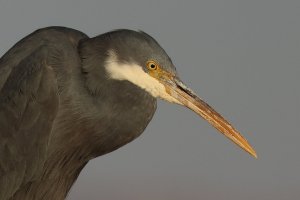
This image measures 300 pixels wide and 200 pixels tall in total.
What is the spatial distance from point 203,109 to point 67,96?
4.63ft

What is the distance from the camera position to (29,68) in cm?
1084

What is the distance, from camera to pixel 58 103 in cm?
1087

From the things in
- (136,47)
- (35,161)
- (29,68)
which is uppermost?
(136,47)

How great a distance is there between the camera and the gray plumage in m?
10.9

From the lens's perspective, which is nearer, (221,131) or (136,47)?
(136,47)

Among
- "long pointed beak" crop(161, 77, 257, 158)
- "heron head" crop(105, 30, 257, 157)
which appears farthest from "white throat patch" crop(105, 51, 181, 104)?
"long pointed beak" crop(161, 77, 257, 158)

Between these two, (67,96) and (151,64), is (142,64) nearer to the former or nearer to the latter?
(151,64)

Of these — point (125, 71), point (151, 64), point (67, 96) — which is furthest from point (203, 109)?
point (67, 96)

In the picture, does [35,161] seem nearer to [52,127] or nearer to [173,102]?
[52,127]

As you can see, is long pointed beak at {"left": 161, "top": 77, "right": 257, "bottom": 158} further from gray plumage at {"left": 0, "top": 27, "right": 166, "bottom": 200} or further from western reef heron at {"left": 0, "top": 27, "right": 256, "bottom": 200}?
gray plumage at {"left": 0, "top": 27, "right": 166, "bottom": 200}

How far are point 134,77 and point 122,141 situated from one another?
2.22ft

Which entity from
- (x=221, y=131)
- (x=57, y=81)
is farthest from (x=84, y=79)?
(x=221, y=131)

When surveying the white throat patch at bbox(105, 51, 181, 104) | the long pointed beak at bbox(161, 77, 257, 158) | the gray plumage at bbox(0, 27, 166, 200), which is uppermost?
the long pointed beak at bbox(161, 77, 257, 158)

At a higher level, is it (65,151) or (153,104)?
(153,104)
